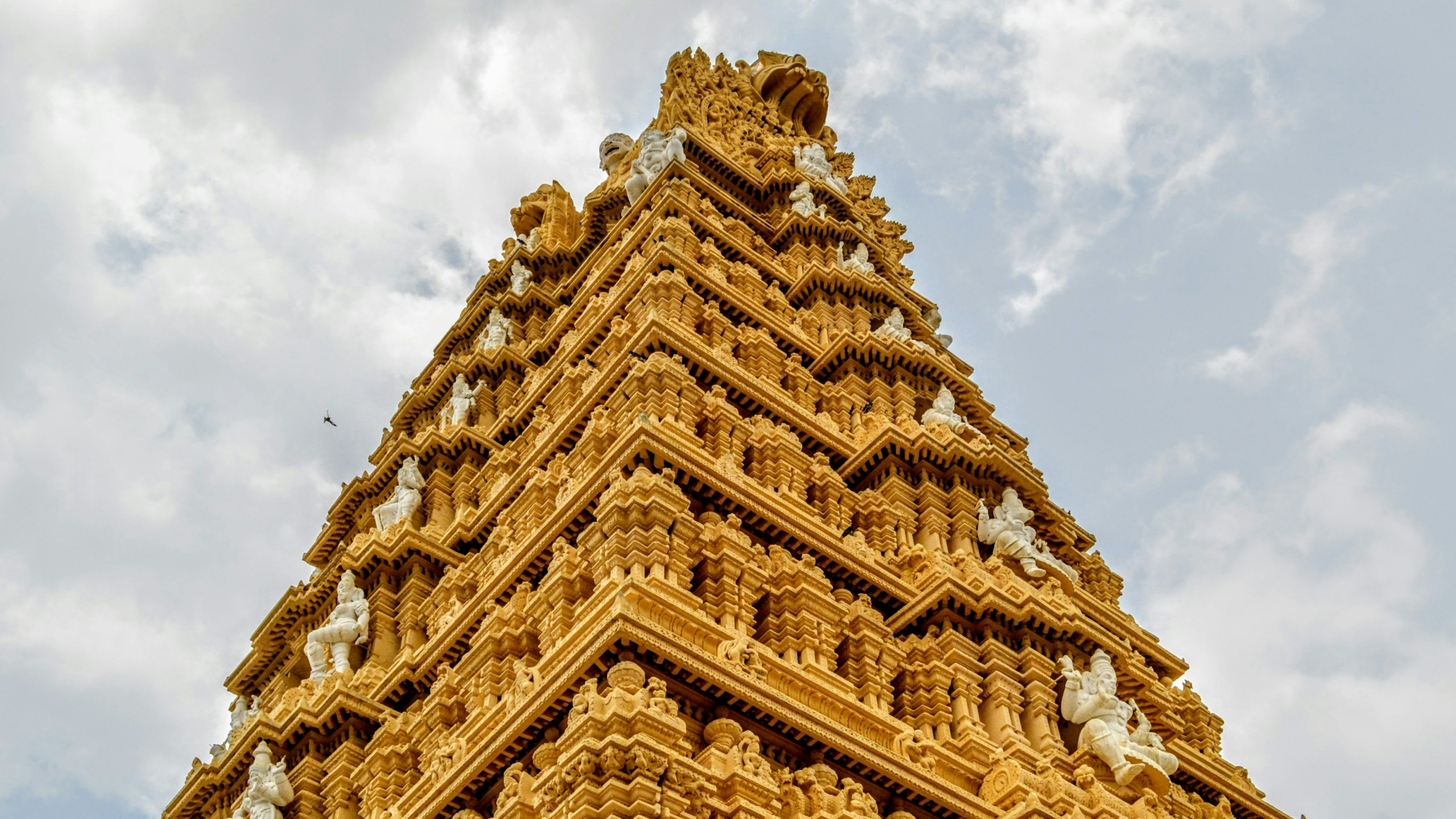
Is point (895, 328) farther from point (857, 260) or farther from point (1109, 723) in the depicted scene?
point (1109, 723)

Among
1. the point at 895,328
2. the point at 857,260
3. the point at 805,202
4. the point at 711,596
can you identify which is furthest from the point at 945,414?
the point at 805,202

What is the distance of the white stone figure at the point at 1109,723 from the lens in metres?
21.8

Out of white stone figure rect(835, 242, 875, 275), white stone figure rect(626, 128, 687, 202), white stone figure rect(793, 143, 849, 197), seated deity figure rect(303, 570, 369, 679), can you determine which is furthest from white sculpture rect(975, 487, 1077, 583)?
white stone figure rect(793, 143, 849, 197)

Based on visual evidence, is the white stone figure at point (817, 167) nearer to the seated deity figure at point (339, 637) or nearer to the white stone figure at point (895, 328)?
the white stone figure at point (895, 328)

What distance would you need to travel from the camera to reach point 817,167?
42188 millimetres

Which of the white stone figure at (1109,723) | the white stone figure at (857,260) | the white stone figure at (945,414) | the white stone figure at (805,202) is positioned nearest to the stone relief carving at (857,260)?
the white stone figure at (857,260)

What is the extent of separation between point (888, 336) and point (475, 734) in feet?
48.8

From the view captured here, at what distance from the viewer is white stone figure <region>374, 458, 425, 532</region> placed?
31.6 m

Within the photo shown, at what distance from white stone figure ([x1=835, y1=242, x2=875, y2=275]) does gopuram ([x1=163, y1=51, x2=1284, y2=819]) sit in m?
0.13

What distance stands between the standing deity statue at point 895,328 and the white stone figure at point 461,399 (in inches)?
406

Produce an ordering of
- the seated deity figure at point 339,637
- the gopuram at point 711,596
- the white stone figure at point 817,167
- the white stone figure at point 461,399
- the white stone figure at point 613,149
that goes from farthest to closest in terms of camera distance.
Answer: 1. the white stone figure at point 613,149
2. the white stone figure at point 817,167
3. the white stone figure at point 461,399
4. the seated deity figure at point 339,637
5. the gopuram at point 711,596

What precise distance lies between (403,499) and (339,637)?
4.68 m

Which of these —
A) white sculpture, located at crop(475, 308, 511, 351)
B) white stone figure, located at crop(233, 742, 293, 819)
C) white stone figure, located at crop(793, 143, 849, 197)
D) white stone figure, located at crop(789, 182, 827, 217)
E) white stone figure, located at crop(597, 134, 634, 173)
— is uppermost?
white stone figure, located at crop(597, 134, 634, 173)

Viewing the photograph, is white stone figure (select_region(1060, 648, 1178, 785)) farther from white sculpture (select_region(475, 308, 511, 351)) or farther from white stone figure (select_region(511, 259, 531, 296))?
white stone figure (select_region(511, 259, 531, 296))
